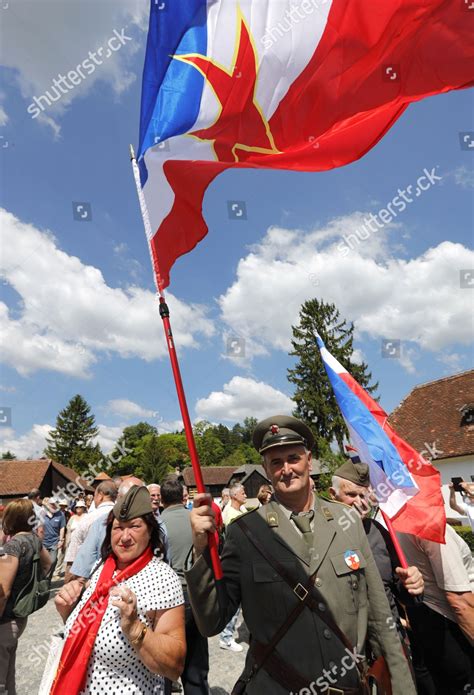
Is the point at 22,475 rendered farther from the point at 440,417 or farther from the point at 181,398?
the point at 181,398

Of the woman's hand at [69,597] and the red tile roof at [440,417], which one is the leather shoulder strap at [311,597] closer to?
the woman's hand at [69,597]

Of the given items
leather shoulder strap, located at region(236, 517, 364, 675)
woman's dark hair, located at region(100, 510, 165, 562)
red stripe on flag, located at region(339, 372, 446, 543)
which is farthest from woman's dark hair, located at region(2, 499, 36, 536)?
red stripe on flag, located at region(339, 372, 446, 543)

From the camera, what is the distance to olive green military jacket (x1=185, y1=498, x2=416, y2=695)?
2.06 m

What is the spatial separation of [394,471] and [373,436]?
0.39m

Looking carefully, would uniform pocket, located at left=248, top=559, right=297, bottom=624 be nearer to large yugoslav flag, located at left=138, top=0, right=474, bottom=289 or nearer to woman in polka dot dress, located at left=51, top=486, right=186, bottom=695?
woman in polka dot dress, located at left=51, top=486, right=186, bottom=695

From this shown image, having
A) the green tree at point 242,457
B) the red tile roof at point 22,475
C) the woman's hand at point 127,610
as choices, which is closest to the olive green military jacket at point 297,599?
the woman's hand at point 127,610

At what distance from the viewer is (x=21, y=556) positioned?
3545 mm

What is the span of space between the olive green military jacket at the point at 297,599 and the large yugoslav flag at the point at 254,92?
1.98m

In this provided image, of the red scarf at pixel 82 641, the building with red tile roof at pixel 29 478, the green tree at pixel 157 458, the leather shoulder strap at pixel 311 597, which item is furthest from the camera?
the green tree at pixel 157 458

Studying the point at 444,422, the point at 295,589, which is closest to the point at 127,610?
the point at 295,589

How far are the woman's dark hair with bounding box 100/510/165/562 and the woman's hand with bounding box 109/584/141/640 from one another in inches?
25.5

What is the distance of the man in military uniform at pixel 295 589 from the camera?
80.7 inches

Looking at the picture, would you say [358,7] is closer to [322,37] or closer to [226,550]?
[322,37]

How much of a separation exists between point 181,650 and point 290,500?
1.00 meters
